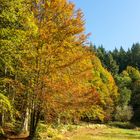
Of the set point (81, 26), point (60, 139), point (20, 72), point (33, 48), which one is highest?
point (81, 26)

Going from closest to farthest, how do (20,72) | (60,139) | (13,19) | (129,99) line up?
(13,19), (20,72), (60,139), (129,99)

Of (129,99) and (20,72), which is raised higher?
(129,99)

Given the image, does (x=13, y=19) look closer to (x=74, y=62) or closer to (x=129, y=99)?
(x=74, y=62)

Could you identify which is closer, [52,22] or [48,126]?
[52,22]

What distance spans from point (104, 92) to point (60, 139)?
30.9 metres

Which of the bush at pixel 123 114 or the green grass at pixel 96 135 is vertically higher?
the bush at pixel 123 114

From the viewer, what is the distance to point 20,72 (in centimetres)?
1902

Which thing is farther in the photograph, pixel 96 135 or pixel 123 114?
pixel 123 114

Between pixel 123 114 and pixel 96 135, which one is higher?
pixel 123 114

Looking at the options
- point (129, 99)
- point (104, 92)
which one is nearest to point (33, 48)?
point (104, 92)

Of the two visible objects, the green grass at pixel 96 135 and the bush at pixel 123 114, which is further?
the bush at pixel 123 114

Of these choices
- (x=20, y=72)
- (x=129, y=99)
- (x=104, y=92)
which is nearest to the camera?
(x=20, y=72)

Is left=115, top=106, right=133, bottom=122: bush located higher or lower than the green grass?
higher

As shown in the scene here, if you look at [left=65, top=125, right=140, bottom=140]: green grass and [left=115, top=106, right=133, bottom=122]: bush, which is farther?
[left=115, top=106, right=133, bottom=122]: bush
